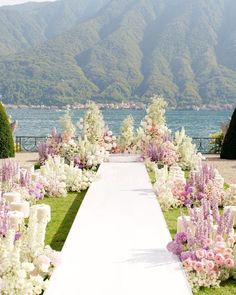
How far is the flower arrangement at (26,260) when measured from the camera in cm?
488

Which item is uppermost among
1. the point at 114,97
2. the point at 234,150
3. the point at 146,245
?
the point at 146,245

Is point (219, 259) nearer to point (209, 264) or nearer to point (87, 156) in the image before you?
point (209, 264)

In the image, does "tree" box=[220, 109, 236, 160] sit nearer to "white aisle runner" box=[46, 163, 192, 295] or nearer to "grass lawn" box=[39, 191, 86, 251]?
"grass lawn" box=[39, 191, 86, 251]

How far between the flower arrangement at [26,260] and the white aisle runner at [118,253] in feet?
0.51

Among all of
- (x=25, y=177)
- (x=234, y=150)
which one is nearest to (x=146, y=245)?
(x=25, y=177)

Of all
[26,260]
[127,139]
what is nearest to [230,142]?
[127,139]

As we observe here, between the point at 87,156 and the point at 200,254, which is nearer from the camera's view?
the point at 200,254

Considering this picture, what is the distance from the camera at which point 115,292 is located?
5.12m

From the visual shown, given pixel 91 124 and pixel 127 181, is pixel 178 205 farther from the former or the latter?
pixel 91 124

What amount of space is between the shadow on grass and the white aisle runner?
29 cm

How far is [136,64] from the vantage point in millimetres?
154000

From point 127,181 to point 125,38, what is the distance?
166179mm

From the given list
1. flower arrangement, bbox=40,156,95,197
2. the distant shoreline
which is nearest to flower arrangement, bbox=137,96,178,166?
flower arrangement, bbox=40,156,95,197

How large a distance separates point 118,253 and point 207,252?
0.99m
